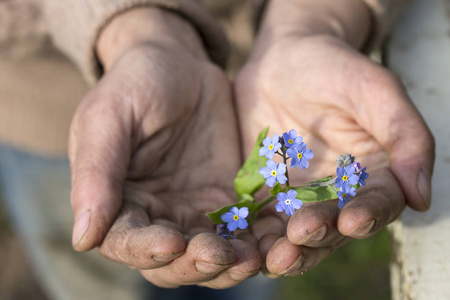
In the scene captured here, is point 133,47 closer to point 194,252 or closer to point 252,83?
point 252,83

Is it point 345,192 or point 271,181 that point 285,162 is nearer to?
point 271,181

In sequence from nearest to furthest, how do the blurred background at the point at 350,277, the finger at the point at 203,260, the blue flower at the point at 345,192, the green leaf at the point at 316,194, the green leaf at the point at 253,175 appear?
the finger at the point at 203,260 → the blue flower at the point at 345,192 → the green leaf at the point at 316,194 → the green leaf at the point at 253,175 → the blurred background at the point at 350,277

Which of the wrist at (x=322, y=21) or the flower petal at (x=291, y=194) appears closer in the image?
the flower petal at (x=291, y=194)

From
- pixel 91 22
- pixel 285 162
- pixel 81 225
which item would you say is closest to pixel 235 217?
pixel 285 162

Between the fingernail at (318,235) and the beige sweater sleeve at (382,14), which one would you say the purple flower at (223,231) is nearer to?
the fingernail at (318,235)

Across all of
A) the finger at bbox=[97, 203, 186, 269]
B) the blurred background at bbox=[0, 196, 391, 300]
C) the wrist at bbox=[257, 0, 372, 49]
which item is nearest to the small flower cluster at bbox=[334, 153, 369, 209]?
the finger at bbox=[97, 203, 186, 269]

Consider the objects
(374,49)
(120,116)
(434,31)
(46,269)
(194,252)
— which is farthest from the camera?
(46,269)

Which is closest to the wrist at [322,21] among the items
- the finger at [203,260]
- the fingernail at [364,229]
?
the fingernail at [364,229]

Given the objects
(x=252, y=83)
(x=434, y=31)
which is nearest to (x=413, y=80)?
(x=434, y=31)
